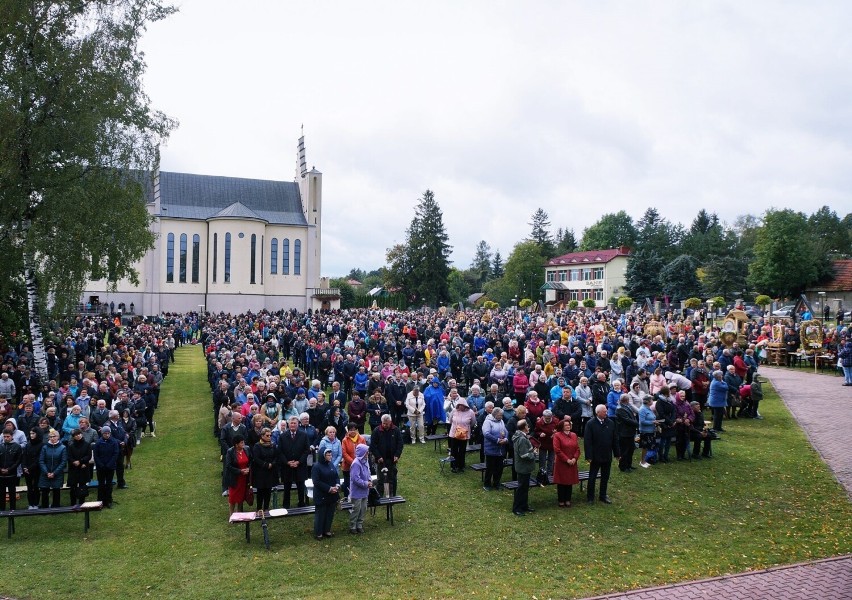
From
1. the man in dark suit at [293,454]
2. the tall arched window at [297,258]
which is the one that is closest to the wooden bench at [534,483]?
the man in dark suit at [293,454]

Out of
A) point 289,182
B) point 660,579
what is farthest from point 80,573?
point 289,182

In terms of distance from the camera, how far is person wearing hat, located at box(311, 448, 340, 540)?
31.5 feet

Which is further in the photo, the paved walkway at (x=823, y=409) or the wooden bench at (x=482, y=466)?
the paved walkway at (x=823, y=409)

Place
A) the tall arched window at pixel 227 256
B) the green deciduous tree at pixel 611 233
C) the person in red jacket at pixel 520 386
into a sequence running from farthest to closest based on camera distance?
the green deciduous tree at pixel 611 233
the tall arched window at pixel 227 256
the person in red jacket at pixel 520 386

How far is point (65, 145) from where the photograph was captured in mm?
18000

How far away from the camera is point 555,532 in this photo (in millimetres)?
10008

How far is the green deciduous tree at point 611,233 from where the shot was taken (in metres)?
97.1

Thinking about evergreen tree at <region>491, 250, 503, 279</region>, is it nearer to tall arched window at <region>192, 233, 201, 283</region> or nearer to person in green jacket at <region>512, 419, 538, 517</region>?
tall arched window at <region>192, 233, 201, 283</region>

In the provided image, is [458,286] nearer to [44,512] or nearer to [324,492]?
[324,492]

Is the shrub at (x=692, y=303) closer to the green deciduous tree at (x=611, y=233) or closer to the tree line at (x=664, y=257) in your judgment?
the tree line at (x=664, y=257)

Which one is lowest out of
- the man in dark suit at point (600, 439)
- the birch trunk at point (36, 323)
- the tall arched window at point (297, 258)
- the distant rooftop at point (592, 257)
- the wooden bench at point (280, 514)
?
the wooden bench at point (280, 514)

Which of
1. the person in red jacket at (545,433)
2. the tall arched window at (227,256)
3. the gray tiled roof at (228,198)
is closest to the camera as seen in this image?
the person in red jacket at (545,433)

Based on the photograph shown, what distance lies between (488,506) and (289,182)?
60528 mm

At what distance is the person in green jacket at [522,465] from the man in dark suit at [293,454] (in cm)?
352
